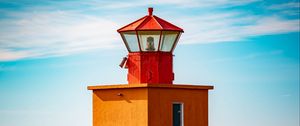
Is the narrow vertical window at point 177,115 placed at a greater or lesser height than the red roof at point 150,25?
lesser

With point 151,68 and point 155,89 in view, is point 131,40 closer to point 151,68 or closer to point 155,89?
point 151,68

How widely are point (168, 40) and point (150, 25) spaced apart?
85 centimetres

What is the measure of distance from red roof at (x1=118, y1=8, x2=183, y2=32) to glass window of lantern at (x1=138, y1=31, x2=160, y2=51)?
0.25 meters

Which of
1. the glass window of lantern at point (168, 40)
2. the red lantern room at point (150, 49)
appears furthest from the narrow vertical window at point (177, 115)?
the glass window of lantern at point (168, 40)

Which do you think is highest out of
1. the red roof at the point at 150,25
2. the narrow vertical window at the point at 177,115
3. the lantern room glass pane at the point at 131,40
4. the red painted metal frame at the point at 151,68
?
the red roof at the point at 150,25

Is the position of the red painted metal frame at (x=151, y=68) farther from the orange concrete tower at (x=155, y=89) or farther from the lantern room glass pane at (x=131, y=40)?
the lantern room glass pane at (x=131, y=40)

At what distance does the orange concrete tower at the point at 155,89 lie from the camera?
170ft

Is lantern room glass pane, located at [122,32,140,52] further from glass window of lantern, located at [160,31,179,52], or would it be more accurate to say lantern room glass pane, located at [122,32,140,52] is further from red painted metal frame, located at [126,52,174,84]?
glass window of lantern, located at [160,31,179,52]

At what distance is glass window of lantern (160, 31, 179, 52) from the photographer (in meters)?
52.4

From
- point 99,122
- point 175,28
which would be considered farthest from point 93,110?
point 175,28

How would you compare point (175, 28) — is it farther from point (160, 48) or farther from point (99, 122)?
point (99, 122)

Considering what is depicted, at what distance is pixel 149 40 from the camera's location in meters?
52.4

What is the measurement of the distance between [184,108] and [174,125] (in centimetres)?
69

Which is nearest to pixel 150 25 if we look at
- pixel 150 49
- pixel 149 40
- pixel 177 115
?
pixel 149 40
